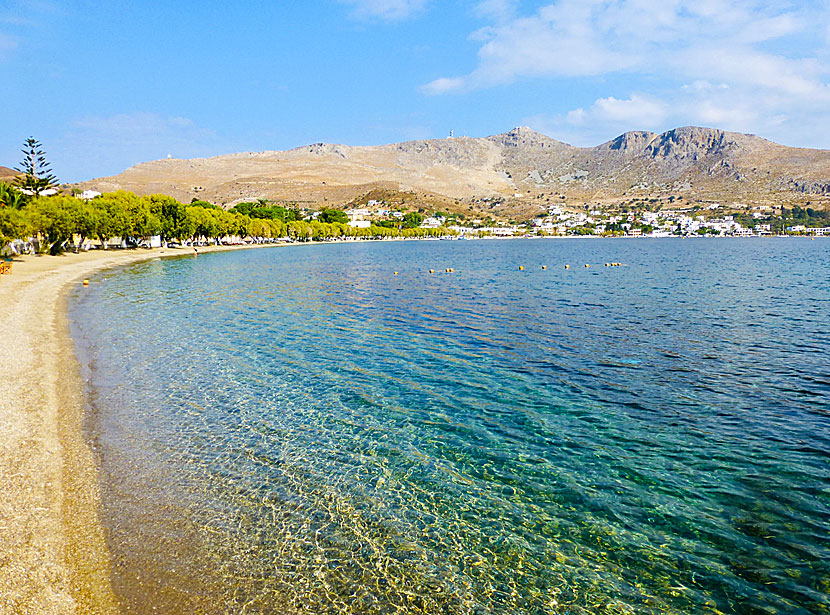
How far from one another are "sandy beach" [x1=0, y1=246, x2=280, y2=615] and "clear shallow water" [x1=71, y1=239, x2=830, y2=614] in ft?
1.53

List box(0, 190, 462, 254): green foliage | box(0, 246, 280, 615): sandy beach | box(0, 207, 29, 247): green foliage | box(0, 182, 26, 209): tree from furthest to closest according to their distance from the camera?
box(0, 182, 26, 209): tree
box(0, 190, 462, 254): green foliage
box(0, 207, 29, 247): green foliage
box(0, 246, 280, 615): sandy beach

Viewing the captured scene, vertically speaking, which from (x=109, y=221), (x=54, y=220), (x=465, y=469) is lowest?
(x=465, y=469)

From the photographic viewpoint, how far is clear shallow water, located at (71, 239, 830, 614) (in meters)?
7.28

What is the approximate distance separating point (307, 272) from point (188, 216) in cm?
5195

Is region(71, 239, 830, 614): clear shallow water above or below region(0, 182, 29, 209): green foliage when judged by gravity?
below

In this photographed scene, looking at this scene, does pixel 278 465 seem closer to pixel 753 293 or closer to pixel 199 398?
pixel 199 398

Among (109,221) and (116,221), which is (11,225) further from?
(116,221)

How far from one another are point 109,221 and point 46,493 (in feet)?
265

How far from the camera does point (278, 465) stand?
1078cm

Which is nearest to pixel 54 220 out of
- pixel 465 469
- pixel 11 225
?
pixel 11 225

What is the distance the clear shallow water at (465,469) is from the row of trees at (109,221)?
45.0 meters

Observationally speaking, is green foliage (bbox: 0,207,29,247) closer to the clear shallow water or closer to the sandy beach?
the clear shallow water

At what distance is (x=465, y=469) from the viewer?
10.7 metres

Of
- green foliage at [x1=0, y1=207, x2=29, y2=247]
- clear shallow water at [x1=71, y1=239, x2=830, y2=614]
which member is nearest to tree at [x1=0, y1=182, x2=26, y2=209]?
green foliage at [x1=0, y1=207, x2=29, y2=247]
